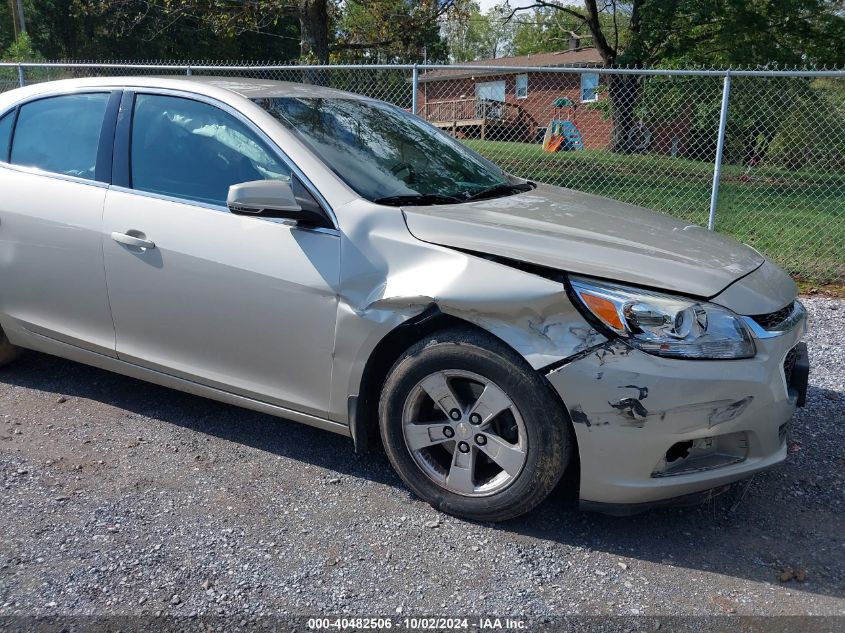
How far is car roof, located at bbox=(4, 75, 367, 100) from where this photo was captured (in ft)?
12.5

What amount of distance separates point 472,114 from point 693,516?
82.0 feet

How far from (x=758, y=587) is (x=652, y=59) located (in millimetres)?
26377

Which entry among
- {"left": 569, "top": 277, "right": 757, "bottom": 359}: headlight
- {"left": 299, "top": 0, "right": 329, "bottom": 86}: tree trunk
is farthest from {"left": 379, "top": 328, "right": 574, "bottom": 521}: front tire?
{"left": 299, "top": 0, "right": 329, "bottom": 86}: tree trunk

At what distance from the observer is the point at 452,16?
654 inches

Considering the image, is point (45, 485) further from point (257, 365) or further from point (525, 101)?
point (525, 101)

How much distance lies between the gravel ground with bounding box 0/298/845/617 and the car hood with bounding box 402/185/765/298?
1.05m

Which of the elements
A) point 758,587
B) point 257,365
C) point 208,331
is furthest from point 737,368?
point 208,331

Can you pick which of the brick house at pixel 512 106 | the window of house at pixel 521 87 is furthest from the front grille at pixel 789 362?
the window of house at pixel 521 87

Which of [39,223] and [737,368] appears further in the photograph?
[39,223]

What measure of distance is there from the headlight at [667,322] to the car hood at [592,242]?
0.05 m

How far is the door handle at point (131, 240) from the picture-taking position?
11.9 feet

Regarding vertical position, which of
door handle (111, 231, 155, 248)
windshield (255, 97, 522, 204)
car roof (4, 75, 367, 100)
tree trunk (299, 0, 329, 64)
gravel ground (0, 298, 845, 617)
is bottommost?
gravel ground (0, 298, 845, 617)

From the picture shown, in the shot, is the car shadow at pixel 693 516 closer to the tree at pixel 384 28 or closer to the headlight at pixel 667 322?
the headlight at pixel 667 322

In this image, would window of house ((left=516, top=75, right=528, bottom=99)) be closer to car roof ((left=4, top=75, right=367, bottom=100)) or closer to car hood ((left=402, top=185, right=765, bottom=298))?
car roof ((left=4, top=75, right=367, bottom=100))
